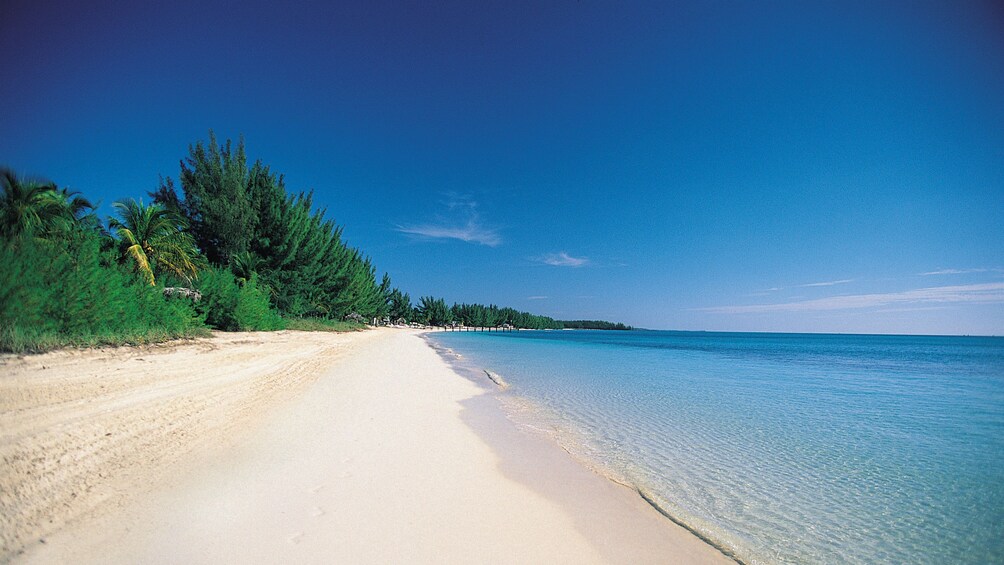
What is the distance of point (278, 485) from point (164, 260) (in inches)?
684

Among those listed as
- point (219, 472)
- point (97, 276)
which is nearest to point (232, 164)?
point (97, 276)

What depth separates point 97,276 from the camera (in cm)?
834

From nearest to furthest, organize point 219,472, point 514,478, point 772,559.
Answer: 1. point 772,559
2. point 219,472
3. point 514,478

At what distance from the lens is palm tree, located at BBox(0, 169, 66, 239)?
35.8 ft

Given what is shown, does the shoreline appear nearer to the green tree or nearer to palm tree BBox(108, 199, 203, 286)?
palm tree BBox(108, 199, 203, 286)

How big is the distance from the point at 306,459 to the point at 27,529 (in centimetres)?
194

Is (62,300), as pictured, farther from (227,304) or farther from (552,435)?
(552,435)

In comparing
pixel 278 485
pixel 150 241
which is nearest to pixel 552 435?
pixel 278 485

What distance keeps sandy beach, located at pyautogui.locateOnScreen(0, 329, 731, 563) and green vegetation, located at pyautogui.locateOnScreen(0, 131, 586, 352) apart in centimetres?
181

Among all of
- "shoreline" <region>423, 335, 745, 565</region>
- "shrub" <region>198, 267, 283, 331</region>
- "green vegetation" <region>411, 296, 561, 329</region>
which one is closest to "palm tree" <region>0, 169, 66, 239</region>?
"shrub" <region>198, 267, 283, 331</region>

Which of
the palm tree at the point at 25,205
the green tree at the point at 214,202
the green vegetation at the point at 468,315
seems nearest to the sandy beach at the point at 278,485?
the palm tree at the point at 25,205

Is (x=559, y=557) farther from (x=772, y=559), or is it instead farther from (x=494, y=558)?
(x=772, y=559)

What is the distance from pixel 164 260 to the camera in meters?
15.4

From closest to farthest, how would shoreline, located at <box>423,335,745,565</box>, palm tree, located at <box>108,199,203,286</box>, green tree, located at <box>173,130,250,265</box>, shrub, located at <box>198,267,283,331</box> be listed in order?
1. shoreline, located at <box>423,335,745,565</box>
2. palm tree, located at <box>108,199,203,286</box>
3. shrub, located at <box>198,267,283,331</box>
4. green tree, located at <box>173,130,250,265</box>
